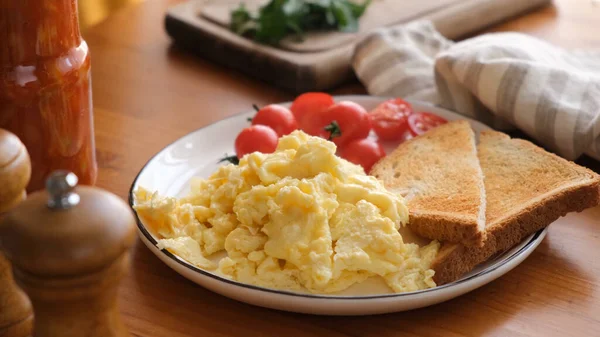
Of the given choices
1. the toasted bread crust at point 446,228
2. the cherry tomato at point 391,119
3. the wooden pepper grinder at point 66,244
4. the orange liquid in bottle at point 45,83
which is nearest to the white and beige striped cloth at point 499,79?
the cherry tomato at point 391,119

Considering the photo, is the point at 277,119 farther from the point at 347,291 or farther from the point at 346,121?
the point at 347,291

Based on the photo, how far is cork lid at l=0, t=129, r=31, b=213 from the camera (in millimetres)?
1201

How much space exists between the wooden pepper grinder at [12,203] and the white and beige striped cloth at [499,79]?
167 cm

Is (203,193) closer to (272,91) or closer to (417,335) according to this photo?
(417,335)

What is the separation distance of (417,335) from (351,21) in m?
1.79

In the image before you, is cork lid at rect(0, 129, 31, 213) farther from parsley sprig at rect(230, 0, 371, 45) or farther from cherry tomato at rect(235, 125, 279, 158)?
parsley sprig at rect(230, 0, 371, 45)

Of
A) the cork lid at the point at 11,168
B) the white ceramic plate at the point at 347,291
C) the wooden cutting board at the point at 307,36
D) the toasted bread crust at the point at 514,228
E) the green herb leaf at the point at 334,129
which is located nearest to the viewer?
the cork lid at the point at 11,168

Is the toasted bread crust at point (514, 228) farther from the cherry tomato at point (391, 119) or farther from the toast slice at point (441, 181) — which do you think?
the cherry tomato at point (391, 119)

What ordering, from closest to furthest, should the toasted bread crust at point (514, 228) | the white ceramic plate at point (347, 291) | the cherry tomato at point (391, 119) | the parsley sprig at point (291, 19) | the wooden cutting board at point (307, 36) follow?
the white ceramic plate at point (347, 291), the toasted bread crust at point (514, 228), the cherry tomato at point (391, 119), the wooden cutting board at point (307, 36), the parsley sprig at point (291, 19)

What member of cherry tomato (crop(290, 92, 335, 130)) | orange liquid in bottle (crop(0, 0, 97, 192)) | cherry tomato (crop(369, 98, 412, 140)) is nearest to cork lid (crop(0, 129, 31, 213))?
orange liquid in bottle (crop(0, 0, 97, 192))

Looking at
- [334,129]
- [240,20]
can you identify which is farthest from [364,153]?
[240,20]

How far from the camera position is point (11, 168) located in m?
1.21

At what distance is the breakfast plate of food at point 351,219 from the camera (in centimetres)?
168

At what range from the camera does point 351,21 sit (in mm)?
3203
